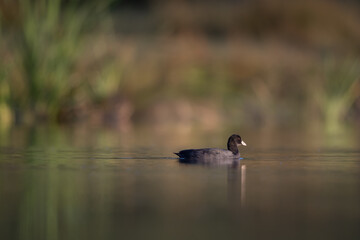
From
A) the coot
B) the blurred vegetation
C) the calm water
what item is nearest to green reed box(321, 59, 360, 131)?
the blurred vegetation

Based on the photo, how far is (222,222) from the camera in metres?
5.41

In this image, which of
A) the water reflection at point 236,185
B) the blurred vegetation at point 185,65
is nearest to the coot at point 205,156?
the water reflection at point 236,185

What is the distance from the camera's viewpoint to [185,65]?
23547mm

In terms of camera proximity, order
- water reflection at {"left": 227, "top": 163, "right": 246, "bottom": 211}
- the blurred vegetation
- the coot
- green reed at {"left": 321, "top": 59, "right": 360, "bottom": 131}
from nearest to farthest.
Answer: water reflection at {"left": 227, "top": 163, "right": 246, "bottom": 211}
the coot
the blurred vegetation
green reed at {"left": 321, "top": 59, "right": 360, "bottom": 131}

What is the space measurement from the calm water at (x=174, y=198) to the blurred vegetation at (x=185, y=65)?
27.4 feet

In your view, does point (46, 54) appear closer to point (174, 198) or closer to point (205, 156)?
point (205, 156)

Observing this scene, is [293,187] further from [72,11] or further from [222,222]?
[72,11]

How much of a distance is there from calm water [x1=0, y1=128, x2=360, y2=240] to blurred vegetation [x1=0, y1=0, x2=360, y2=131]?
27.4 ft

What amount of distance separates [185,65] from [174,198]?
1724 centimetres

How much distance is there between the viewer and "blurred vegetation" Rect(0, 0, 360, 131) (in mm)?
18547

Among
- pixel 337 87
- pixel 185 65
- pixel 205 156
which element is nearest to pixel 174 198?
pixel 205 156

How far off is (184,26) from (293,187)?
23.5m

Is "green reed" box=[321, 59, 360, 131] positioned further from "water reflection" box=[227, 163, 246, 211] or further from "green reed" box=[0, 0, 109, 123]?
"water reflection" box=[227, 163, 246, 211]

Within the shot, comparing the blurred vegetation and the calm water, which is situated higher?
the blurred vegetation
